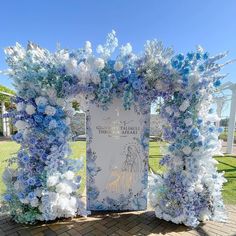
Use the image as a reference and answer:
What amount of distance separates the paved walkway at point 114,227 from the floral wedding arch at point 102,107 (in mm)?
115

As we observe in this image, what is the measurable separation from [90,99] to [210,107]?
69.7 inches

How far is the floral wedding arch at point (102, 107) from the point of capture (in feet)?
9.21

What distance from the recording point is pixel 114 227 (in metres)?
2.90

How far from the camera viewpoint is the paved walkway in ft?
9.09

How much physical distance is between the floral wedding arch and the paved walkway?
0.38ft

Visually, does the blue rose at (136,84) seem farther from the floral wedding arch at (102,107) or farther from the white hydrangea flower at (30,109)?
the white hydrangea flower at (30,109)

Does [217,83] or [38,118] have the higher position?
[217,83]

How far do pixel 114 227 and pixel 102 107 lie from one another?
1.69m

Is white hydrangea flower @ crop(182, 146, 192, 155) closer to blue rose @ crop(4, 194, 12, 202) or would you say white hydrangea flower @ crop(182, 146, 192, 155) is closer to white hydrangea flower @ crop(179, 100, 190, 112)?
white hydrangea flower @ crop(179, 100, 190, 112)

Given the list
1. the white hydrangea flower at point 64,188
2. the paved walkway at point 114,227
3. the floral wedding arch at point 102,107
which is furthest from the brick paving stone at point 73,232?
the white hydrangea flower at point 64,188

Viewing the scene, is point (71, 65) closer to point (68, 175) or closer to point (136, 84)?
point (136, 84)

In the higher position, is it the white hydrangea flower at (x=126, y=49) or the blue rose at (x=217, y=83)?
the white hydrangea flower at (x=126, y=49)

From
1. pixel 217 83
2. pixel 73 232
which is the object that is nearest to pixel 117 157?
pixel 73 232

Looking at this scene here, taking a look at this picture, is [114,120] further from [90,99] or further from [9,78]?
[9,78]
